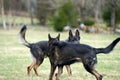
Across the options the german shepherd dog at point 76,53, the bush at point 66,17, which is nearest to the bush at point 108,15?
the bush at point 66,17

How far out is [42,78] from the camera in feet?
40.5

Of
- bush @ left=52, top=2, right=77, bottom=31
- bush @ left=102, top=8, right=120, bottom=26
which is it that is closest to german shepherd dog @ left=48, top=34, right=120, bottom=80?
Answer: bush @ left=52, top=2, right=77, bottom=31

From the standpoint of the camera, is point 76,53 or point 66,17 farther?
point 66,17

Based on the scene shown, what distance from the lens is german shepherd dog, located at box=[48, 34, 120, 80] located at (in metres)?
10.8

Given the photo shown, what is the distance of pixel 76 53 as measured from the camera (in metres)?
11.0

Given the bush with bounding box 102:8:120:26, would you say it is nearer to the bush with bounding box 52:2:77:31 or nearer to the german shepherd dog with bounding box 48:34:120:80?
the bush with bounding box 52:2:77:31

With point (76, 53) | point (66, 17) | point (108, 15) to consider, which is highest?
point (76, 53)

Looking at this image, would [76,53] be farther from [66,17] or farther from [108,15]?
[108,15]

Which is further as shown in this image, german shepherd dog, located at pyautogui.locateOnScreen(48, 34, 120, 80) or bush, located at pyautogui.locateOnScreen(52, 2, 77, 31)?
bush, located at pyautogui.locateOnScreen(52, 2, 77, 31)

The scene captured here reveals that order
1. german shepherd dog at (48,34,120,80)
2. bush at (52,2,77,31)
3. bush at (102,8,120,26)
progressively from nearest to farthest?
german shepherd dog at (48,34,120,80) → bush at (52,2,77,31) → bush at (102,8,120,26)

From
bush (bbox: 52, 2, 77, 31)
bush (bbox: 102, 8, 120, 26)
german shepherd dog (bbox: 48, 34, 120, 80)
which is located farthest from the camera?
bush (bbox: 102, 8, 120, 26)

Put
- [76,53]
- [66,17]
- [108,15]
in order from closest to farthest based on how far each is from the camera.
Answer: [76,53] < [66,17] < [108,15]

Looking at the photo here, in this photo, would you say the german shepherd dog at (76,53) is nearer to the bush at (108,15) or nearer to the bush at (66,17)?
the bush at (66,17)

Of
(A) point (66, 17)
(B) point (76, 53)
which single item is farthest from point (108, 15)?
(B) point (76, 53)
